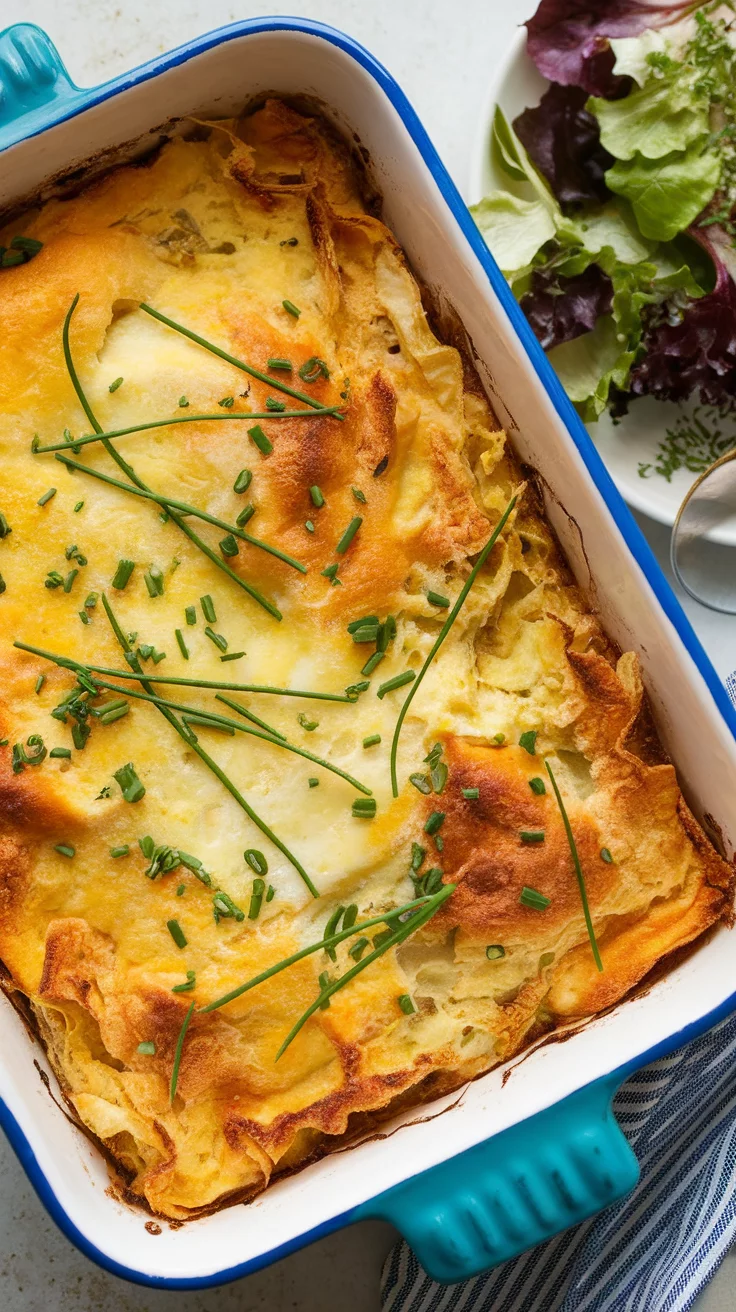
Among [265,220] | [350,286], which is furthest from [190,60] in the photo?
[350,286]

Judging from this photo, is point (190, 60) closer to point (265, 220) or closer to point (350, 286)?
point (265, 220)

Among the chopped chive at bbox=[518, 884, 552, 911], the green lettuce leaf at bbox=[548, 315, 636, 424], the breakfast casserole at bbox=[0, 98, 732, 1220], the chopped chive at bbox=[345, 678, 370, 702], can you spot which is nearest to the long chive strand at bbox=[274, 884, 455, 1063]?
the breakfast casserole at bbox=[0, 98, 732, 1220]

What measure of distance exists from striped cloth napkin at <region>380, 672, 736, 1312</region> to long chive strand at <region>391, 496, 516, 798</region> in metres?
0.86

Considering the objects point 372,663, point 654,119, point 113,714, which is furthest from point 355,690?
point 654,119

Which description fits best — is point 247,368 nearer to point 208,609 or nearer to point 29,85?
point 208,609

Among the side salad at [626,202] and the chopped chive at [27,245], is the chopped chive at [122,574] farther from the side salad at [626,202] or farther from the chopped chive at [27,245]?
the side salad at [626,202]

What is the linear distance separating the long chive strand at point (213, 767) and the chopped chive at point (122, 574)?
28 millimetres

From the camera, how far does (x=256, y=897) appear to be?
177cm

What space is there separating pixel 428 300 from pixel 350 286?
135mm

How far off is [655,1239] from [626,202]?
200 cm

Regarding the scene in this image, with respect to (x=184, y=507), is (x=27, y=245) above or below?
above

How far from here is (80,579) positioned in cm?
179

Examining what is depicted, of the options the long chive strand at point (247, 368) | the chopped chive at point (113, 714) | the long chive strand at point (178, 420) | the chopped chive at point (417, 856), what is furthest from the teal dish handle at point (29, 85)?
the chopped chive at point (417, 856)

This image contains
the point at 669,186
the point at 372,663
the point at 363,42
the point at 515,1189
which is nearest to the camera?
the point at 515,1189
